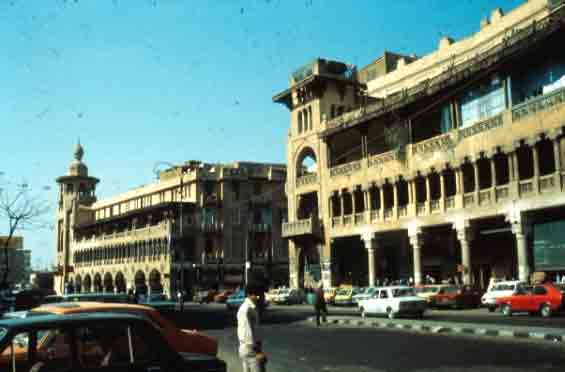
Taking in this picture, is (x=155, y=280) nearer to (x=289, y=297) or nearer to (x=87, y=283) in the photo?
(x=87, y=283)

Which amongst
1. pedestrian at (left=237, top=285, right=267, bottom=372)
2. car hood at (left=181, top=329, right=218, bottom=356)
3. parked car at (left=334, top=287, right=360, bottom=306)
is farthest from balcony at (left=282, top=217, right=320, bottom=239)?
pedestrian at (left=237, top=285, right=267, bottom=372)

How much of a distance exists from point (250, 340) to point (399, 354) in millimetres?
7740

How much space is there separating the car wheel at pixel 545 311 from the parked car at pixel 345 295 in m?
17.7

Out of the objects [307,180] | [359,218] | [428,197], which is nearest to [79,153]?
[307,180]

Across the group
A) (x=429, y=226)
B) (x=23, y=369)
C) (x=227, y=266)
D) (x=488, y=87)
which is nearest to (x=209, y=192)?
(x=227, y=266)

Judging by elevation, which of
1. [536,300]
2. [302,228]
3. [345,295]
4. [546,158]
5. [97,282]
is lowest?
[97,282]

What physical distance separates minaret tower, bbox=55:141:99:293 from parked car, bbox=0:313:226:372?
3993 inches

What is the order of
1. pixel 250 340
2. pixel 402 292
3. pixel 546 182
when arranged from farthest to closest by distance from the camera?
1. pixel 546 182
2. pixel 402 292
3. pixel 250 340

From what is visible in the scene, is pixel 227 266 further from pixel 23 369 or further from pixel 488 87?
pixel 23 369

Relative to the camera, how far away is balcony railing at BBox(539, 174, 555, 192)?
30344mm

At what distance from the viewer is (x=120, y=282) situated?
87.6 meters

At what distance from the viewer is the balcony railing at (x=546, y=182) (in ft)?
99.6

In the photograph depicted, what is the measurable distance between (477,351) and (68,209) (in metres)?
100

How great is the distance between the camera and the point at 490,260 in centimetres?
3934
